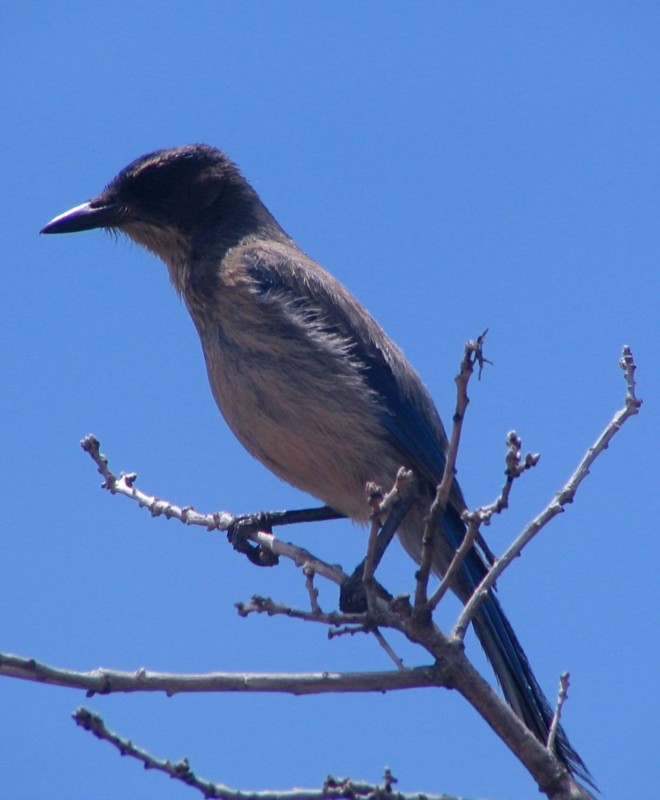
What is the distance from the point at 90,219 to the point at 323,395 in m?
2.16

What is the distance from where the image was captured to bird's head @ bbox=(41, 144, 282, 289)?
6.86m

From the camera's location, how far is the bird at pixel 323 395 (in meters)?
5.71

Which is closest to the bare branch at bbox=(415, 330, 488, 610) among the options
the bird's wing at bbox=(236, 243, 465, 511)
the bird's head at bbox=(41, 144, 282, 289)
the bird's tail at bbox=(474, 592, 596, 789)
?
the bird's tail at bbox=(474, 592, 596, 789)

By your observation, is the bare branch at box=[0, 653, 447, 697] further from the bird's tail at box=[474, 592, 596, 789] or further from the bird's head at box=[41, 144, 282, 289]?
the bird's head at box=[41, 144, 282, 289]

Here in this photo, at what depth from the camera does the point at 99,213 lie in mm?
7047

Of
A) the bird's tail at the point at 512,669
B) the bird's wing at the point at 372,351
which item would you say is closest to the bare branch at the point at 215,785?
the bird's tail at the point at 512,669

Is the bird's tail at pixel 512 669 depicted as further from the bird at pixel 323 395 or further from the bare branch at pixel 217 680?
the bare branch at pixel 217 680

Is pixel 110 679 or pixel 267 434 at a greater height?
pixel 267 434

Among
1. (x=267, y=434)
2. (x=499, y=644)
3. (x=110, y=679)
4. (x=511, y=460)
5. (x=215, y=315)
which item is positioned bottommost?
(x=110, y=679)

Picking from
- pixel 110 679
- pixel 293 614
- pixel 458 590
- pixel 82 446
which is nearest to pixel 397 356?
pixel 458 590

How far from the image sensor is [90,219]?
23.1ft

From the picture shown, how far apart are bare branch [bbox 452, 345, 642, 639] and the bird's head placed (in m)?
3.07

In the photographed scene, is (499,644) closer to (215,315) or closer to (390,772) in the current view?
(390,772)

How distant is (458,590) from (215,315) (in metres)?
1.87
